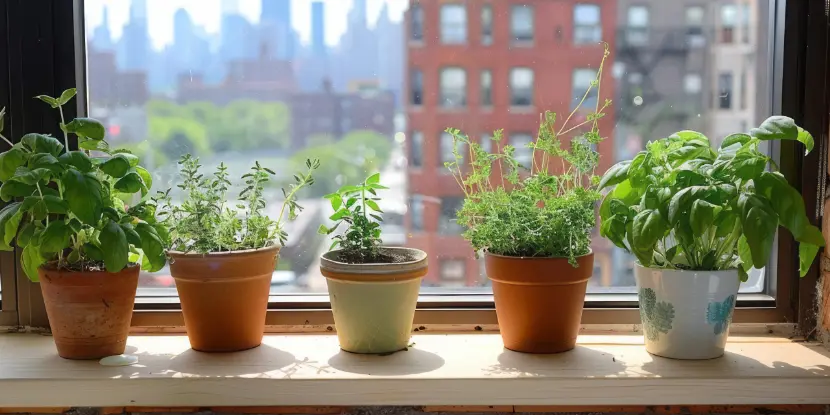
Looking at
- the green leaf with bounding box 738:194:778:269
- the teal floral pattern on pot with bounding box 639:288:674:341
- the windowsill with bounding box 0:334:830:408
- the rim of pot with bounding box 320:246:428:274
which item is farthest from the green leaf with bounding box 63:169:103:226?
the green leaf with bounding box 738:194:778:269

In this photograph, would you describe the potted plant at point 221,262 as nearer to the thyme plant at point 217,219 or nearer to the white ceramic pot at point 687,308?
the thyme plant at point 217,219

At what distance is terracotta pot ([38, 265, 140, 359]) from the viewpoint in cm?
163

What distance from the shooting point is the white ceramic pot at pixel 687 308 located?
5.28 ft

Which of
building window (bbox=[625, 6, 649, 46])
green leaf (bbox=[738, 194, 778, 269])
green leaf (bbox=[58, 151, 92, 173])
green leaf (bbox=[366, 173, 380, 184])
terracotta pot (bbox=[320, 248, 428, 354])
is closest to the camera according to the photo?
green leaf (bbox=[738, 194, 778, 269])

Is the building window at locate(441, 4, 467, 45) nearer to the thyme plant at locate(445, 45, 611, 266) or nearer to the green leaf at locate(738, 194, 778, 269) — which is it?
the thyme plant at locate(445, 45, 611, 266)

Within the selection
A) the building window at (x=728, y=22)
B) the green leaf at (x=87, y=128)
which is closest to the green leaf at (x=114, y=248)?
the green leaf at (x=87, y=128)

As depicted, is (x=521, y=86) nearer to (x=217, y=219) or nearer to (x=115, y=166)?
(x=217, y=219)

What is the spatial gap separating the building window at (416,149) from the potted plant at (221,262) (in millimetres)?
276

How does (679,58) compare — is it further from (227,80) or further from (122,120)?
(122,120)

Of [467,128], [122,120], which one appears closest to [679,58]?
[467,128]

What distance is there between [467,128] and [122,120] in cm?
84

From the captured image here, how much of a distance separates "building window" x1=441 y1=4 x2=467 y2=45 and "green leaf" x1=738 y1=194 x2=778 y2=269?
2.60 feet

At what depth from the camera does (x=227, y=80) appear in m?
1.94

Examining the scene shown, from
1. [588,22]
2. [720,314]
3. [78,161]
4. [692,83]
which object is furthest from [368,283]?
[692,83]
